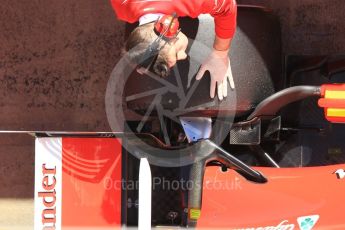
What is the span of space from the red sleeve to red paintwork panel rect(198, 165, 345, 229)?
435mm

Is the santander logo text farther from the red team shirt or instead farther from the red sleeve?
the red sleeve

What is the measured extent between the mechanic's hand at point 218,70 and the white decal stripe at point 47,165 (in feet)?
1.57

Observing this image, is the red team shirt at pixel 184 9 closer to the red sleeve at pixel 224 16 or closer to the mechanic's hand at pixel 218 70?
the red sleeve at pixel 224 16

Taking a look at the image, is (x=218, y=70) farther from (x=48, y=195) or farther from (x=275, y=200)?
(x=48, y=195)

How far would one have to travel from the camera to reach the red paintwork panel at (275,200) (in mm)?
1564

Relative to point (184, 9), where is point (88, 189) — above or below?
below

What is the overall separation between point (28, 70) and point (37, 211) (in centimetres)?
68

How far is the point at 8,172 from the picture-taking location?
86.1 inches

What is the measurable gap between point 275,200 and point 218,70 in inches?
16.1

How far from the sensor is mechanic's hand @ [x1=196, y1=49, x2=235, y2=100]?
159 cm

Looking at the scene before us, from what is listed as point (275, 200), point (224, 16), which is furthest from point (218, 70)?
point (275, 200)

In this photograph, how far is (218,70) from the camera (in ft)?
5.24

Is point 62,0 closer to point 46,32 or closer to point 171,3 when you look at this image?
point 46,32

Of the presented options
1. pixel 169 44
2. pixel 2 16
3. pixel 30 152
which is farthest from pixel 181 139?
pixel 2 16
